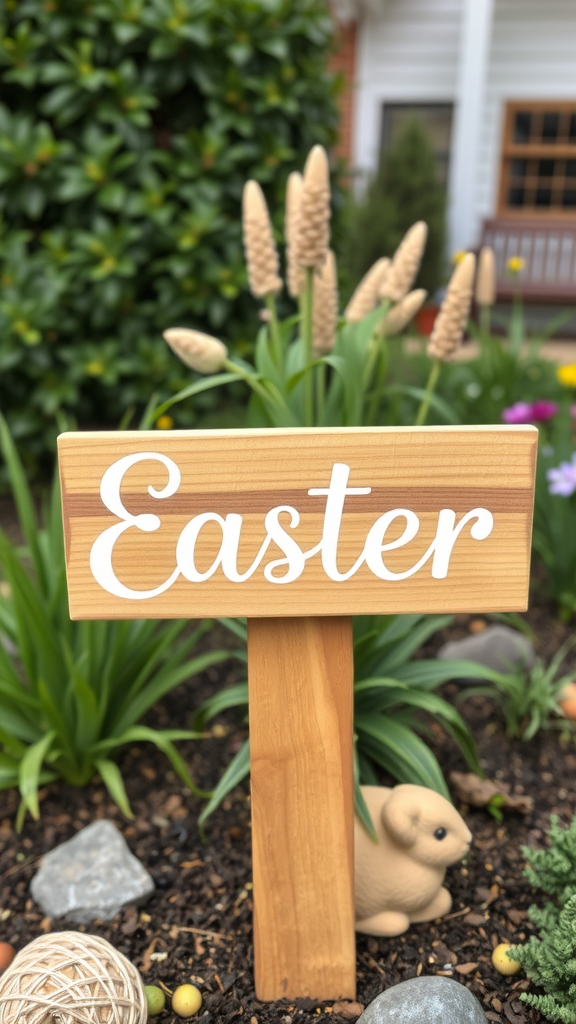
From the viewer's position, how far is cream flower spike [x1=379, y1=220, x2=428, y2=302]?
63.9 inches

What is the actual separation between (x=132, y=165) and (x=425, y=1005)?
275 cm

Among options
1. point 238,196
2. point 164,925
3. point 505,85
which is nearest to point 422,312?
point 505,85

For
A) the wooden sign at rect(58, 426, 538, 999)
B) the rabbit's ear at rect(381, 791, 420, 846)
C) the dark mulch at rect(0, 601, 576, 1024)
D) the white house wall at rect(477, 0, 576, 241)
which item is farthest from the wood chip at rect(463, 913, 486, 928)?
the white house wall at rect(477, 0, 576, 241)

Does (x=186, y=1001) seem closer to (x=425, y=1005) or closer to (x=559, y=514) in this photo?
(x=425, y=1005)

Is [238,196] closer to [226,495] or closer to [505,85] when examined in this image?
[226,495]

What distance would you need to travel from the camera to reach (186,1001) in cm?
127

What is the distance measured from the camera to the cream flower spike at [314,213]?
4.57 ft

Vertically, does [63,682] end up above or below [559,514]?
below

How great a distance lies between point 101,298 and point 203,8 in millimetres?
1009

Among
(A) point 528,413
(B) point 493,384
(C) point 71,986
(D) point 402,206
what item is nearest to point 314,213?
(C) point 71,986

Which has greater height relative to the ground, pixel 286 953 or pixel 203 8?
pixel 203 8

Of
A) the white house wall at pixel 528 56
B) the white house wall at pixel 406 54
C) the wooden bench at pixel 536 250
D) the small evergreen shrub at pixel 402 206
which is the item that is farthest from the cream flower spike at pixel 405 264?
the white house wall at pixel 406 54

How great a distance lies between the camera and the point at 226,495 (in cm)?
103

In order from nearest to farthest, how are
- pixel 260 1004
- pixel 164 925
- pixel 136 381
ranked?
pixel 260 1004, pixel 164 925, pixel 136 381
